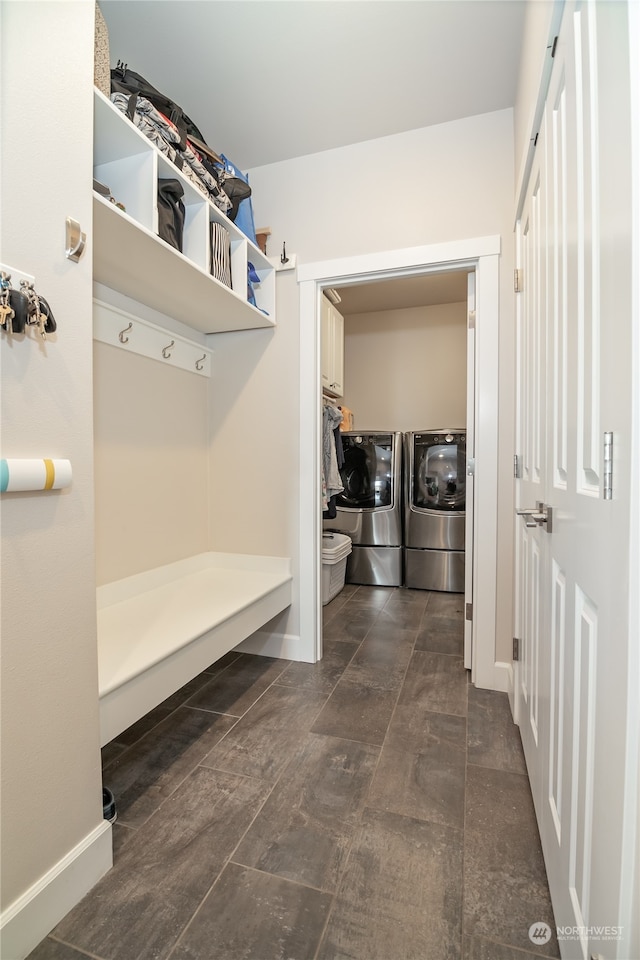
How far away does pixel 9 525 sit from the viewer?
909mm

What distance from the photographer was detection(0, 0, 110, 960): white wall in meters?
0.90

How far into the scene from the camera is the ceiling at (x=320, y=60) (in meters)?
1.61

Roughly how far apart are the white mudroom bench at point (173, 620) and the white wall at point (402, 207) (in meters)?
0.35

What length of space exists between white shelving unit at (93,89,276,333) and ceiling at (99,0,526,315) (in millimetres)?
610

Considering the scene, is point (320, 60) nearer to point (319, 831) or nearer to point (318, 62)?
point (318, 62)

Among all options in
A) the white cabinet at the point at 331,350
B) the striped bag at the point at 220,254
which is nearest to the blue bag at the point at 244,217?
the striped bag at the point at 220,254

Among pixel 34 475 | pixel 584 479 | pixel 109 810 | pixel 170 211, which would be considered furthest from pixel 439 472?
pixel 34 475

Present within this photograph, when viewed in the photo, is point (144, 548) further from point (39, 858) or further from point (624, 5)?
point (624, 5)

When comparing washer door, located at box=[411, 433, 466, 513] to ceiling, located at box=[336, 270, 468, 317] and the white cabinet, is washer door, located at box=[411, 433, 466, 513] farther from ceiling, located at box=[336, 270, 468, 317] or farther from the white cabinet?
ceiling, located at box=[336, 270, 468, 317]

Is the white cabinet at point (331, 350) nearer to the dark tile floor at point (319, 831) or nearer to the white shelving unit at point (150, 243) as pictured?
the white shelving unit at point (150, 243)

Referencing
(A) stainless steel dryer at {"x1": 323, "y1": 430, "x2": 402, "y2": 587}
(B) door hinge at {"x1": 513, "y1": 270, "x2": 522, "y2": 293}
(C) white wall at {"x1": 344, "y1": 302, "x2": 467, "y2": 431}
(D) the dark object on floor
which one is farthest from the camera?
(C) white wall at {"x1": 344, "y1": 302, "x2": 467, "y2": 431}

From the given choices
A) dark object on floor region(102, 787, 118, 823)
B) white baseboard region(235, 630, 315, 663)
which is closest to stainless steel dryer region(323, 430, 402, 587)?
white baseboard region(235, 630, 315, 663)

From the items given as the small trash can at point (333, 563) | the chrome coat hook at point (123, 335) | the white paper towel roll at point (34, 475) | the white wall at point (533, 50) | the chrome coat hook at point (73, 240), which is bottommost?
the small trash can at point (333, 563)

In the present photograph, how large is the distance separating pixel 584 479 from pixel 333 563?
272cm
